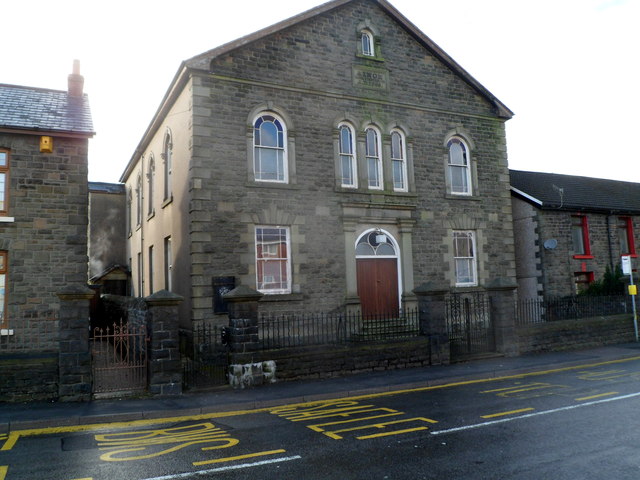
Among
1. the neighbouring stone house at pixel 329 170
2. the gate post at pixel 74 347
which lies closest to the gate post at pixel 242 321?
the gate post at pixel 74 347

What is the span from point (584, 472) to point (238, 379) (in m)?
7.34

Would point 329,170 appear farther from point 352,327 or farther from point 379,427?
point 379,427

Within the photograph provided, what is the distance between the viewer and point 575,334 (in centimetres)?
1689

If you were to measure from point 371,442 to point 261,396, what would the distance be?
12.3 feet

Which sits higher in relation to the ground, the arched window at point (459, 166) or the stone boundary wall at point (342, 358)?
the arched window at point (459, 166)

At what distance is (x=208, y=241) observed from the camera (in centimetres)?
1521

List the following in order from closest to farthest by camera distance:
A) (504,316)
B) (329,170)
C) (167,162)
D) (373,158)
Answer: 1. (504,316)
2. (329,170)
3. (373,158)
4. (167,162)

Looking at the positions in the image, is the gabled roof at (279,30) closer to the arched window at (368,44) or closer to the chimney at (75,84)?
the arched window at (368,44)

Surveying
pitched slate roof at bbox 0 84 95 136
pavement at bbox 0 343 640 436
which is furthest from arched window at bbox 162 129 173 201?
pavement at bbox 0 343 640 436

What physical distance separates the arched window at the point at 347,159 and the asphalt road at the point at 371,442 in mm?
8958

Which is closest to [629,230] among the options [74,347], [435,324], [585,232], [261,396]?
[585,232]

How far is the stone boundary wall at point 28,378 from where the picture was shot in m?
10.1

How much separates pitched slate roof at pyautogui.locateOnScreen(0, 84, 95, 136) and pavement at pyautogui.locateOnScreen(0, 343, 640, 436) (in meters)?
7.44

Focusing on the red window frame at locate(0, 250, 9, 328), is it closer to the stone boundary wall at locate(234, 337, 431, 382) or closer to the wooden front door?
the stone boundary wall at locate(234, 337, 431, 382)
